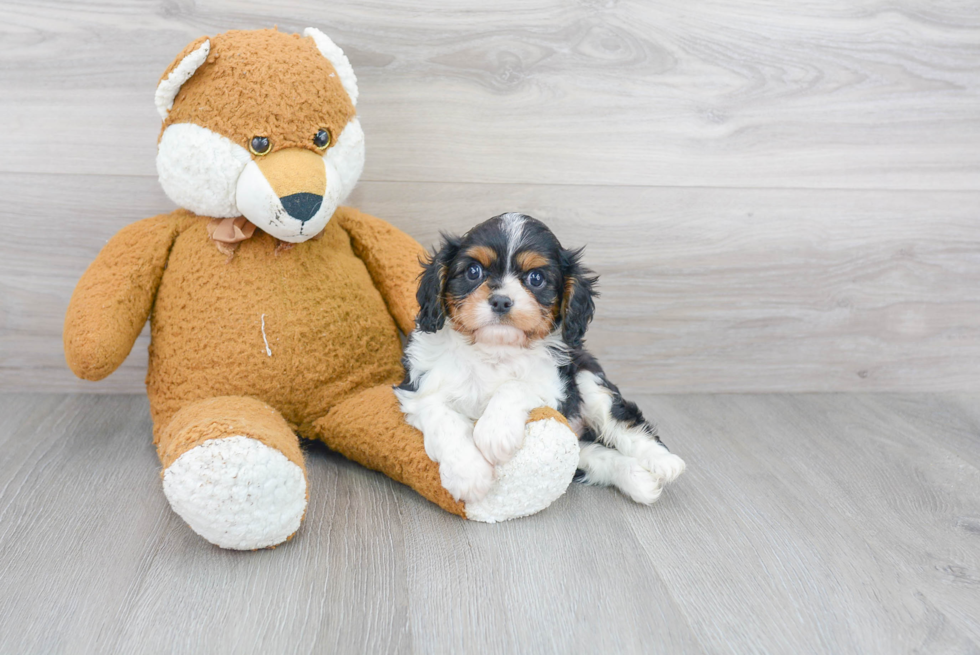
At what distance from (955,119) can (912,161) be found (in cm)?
18

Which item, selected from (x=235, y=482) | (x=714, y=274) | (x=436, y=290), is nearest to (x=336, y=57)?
(x=436, y=290)

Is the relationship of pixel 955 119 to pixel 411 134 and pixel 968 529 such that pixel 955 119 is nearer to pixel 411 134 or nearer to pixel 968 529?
pixel 968 529

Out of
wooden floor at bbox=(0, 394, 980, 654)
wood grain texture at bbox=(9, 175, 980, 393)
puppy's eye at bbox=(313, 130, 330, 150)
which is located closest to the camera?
wooden floor at bbox=(0, 394, 980, 654)

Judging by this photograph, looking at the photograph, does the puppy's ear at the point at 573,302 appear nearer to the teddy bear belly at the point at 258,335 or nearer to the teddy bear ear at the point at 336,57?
the teddy bear belly at the point at 258,335

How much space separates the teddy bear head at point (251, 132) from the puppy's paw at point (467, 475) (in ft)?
2.03

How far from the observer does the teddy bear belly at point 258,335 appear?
1708 mm

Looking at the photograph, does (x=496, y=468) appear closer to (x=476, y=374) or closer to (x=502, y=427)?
(x=502, y=427)

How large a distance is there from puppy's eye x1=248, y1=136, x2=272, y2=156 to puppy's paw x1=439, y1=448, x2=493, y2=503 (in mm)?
775

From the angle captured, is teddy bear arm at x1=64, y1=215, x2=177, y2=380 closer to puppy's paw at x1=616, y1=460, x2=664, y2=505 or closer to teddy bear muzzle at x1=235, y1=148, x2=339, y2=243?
teddy bear muzzle at x1=235, y1=148, x2=339, y2=243

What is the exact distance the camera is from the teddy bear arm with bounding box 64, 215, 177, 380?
1672 millimetres

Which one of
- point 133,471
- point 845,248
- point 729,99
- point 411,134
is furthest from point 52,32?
point 845,248

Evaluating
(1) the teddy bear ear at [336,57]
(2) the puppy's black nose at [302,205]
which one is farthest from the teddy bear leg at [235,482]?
(1) the teddy bear ear at [336,57]

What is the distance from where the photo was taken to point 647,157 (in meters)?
2.24

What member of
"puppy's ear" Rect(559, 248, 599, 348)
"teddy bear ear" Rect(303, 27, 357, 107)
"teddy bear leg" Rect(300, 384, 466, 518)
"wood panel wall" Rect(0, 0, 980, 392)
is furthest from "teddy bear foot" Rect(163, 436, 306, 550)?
"wood panel wall" Rect(0, 0, 980, 392)
